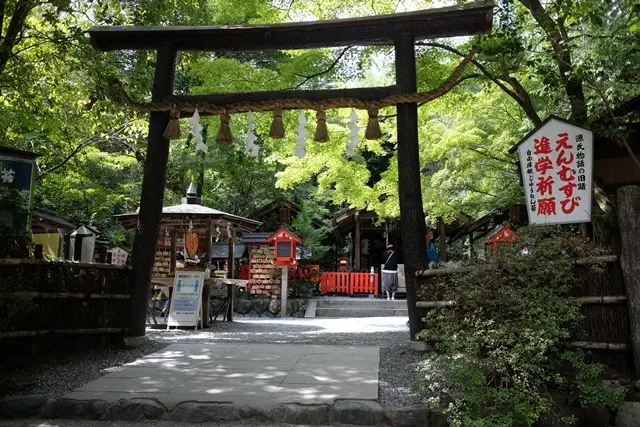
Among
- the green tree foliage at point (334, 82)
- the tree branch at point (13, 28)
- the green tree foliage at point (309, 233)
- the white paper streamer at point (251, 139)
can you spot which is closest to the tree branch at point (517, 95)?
the green tree foliage at point (334, 82)

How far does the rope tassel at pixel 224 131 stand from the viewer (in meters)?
8.01

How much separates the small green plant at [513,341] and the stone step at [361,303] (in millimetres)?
11575

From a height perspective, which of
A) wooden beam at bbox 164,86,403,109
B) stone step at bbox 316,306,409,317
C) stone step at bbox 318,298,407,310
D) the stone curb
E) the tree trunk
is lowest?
the stone curb

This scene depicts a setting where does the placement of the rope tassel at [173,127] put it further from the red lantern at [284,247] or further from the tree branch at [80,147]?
the red lantern at [284,247]

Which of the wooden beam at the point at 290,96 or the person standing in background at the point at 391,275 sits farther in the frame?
the person standing in background at the point at 391,275

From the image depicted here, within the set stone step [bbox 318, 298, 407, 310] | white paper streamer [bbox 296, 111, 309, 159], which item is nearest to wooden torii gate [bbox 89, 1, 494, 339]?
white paper streamer [bbox 296, 111, 309, 159]

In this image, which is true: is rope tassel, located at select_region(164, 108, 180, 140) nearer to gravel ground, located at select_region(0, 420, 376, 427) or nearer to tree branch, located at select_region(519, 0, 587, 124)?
gravel ground, located at select_region(0, 420, 376, 427)

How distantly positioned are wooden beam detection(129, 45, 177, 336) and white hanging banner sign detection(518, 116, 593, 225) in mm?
5285

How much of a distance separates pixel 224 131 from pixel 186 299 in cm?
435

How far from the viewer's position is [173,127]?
779 centimetres

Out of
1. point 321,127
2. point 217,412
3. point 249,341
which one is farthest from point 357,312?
point 217,412

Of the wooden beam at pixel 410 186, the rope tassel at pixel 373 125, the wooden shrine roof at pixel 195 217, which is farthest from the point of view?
the wooden shrine roof at pixel 195 217

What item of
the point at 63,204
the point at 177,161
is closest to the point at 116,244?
the point at 63,204

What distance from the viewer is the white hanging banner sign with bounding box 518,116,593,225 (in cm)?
692
